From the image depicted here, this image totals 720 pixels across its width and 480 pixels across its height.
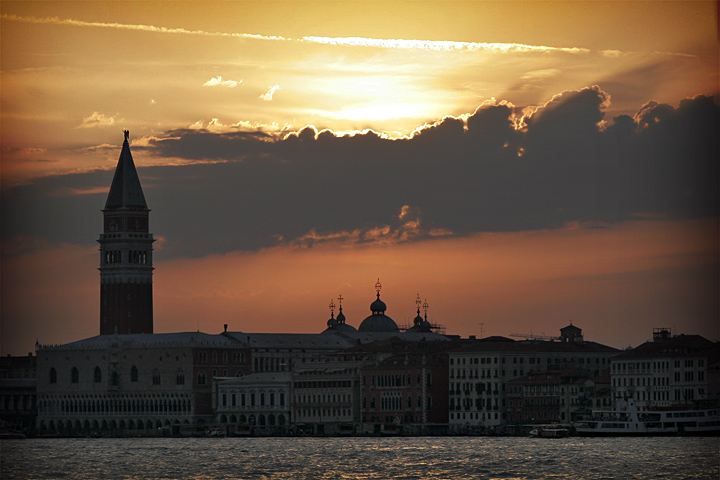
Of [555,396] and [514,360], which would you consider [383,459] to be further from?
[514,360]

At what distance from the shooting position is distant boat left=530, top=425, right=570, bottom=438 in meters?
174

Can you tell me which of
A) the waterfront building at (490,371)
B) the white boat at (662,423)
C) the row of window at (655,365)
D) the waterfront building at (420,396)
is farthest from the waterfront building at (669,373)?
the waterfront building at (420,396)

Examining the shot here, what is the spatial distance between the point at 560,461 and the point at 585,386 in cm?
5633

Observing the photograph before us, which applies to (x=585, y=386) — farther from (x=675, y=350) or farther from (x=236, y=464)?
(x=236, y=464)

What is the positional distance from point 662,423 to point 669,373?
11.1 meters

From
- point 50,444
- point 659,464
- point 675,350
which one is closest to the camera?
point 659,464

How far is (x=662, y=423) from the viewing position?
168125 millimetres

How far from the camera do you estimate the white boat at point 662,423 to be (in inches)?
6590

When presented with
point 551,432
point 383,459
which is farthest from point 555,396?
→ point 383,459

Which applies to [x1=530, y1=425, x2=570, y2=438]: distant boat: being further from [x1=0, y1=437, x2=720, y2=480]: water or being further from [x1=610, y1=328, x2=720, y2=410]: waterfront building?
[x1=610, y1=328, x2=720, y2=410]: waterfront building

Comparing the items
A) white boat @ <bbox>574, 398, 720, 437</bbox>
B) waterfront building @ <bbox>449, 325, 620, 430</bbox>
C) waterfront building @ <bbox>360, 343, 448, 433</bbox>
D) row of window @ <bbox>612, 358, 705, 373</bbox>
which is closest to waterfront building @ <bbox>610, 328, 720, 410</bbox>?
row of window @ <bbox>612, 358, 705, 373</bbox>

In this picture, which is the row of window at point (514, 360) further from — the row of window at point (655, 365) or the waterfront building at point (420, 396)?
the row of window at point (655, 365)

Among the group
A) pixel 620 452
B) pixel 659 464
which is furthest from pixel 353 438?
pixel 659 464

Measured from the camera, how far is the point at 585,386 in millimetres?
186625
